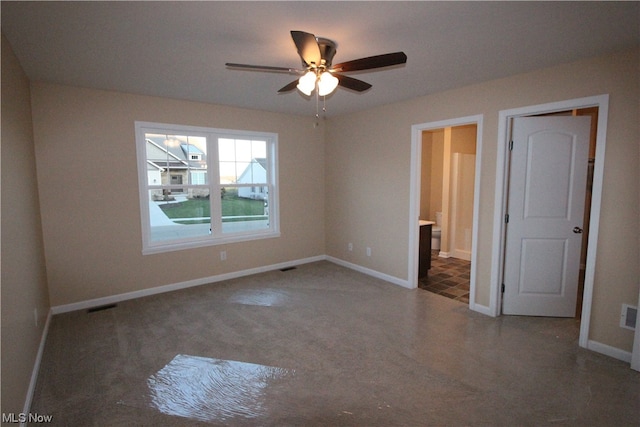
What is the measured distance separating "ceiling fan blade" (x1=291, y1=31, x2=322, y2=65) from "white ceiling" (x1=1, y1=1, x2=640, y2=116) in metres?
0.20

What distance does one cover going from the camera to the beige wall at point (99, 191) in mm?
3371

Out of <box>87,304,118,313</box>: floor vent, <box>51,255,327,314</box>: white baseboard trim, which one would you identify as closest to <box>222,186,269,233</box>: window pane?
<box>51,255,327,314</box>: white baseboard trim

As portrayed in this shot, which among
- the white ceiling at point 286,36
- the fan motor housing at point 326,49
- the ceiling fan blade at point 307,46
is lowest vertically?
the ceiling fan blade at point 307,46

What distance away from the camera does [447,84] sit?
3426 mm

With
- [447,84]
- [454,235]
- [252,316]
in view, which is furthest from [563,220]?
[252,316]

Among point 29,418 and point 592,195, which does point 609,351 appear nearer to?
point 592,195

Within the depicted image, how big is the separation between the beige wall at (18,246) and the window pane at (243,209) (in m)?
2.10

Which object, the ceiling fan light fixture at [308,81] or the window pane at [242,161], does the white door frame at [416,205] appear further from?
the window pane at [242,161]

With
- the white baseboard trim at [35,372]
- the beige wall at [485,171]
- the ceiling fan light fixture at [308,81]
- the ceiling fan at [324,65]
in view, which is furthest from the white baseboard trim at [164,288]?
the ceiling fan light fixture at [308,81]

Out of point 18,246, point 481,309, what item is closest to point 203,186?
point 18,246

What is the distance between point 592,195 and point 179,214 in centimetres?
449

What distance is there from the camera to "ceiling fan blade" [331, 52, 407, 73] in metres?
1.99

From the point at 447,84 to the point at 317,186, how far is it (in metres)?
2.68

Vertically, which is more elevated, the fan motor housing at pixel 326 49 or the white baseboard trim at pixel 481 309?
the fan motor housing at pixel 326 49
